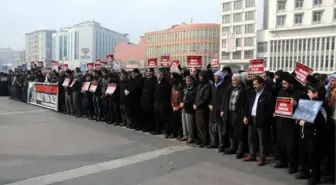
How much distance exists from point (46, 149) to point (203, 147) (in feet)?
12.2

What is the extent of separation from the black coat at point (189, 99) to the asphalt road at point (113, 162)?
896 millimetres

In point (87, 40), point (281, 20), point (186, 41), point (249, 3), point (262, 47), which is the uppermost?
point (249, 3)

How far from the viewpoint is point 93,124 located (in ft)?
41.0

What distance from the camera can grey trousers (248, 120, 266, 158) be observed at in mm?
7450

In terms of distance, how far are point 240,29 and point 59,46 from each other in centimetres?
5626

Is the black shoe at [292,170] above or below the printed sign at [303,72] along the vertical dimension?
below

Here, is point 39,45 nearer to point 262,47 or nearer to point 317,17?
point 262,47

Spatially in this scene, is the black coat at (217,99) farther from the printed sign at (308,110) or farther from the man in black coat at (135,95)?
the man in black coat at (135,95)

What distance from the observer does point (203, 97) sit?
8.95m

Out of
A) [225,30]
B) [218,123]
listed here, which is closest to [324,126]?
[218,123]

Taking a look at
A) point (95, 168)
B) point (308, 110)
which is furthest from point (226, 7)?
point (95, 168)

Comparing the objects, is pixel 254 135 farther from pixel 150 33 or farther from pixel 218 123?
pixel 150 33

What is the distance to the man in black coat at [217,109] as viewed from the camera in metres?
8.46

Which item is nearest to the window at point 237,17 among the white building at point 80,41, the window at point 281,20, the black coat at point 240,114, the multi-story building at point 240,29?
the multi-story building at point 240,29
